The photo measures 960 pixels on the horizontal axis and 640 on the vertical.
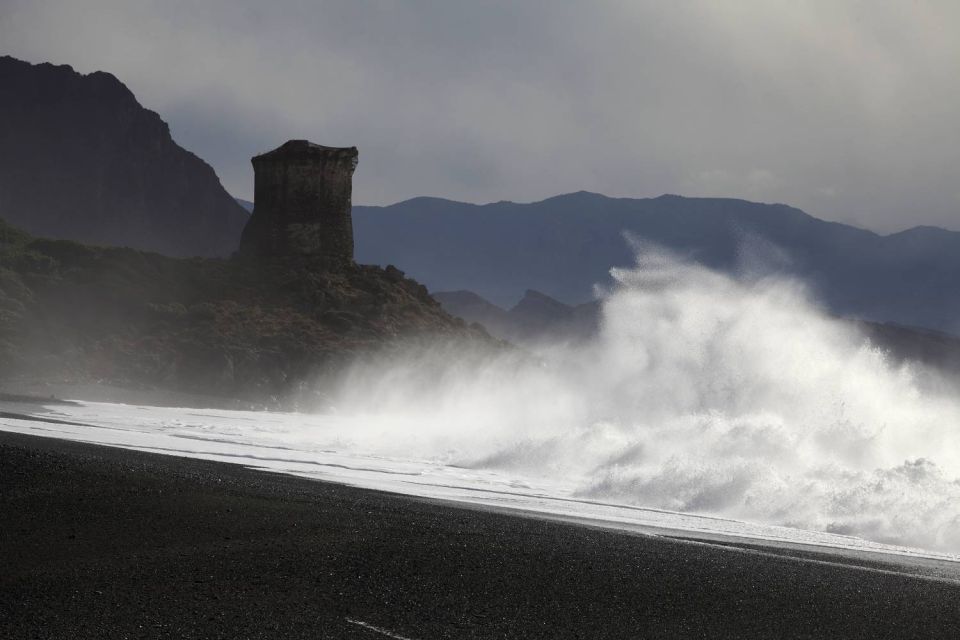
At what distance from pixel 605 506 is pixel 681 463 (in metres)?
4.00

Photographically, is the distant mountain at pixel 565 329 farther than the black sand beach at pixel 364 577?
Yes

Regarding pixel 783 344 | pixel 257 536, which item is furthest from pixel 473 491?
pixel 783 344

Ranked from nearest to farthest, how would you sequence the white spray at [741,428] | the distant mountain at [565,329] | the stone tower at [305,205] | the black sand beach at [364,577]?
the black sand beach at [364,577] < the white spray at [741,428] < the stone tower at [305,205] < the distant mountain at [565,329]

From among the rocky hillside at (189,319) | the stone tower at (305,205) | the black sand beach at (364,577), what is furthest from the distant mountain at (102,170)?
the black sand beach at (364,577)

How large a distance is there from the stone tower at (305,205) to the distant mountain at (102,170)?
81.3 m

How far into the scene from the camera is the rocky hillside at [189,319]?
62.9 meters

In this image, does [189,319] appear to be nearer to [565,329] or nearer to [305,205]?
[305,205]

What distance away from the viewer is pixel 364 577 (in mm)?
9711

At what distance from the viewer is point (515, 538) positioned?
12789mm

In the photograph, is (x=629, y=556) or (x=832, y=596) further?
(x=629, y=556)

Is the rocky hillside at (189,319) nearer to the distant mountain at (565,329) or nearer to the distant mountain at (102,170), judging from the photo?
the distant mountain at (565,329)

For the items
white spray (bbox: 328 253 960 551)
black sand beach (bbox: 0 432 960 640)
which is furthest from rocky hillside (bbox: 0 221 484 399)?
black sand beach (bbox: 0 432 960 640)

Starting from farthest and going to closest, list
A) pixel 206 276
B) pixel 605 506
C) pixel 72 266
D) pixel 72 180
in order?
pixel 72 180
pixel 206 276
pixel 72 266
pixel 605 506

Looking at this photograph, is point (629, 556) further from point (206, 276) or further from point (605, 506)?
point (206, 276)
